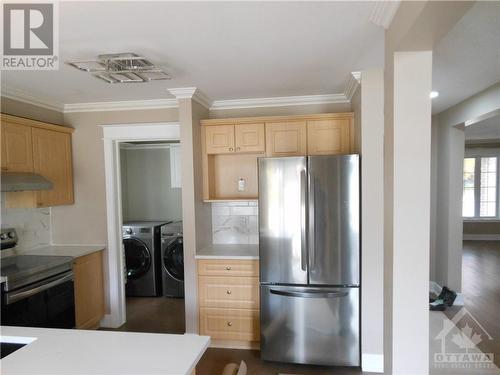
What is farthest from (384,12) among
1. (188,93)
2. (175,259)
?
(175,259)

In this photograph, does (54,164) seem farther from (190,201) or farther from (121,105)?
(190,201)

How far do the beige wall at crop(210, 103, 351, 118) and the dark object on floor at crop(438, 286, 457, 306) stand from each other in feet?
8.75

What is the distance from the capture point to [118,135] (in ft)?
10.9

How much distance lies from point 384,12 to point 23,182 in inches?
115

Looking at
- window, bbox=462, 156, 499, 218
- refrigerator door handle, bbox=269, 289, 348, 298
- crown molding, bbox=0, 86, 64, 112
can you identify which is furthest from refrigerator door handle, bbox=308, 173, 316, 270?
window, bbox=462, 156, 499, 218

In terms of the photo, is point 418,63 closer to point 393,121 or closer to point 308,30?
point 393,121

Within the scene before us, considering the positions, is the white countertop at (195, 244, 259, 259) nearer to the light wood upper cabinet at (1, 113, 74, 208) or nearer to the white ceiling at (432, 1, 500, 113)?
the light wood upper cabinet at (1, 113, 74, 208)

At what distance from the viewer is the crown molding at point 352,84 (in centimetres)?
246

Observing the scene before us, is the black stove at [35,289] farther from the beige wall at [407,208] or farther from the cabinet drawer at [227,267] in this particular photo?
the beige wall at [407,208]

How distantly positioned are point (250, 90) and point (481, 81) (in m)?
2.18

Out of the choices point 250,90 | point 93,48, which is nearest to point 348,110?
point 250,90

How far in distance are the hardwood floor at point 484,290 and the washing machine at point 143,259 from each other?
12.4 ft

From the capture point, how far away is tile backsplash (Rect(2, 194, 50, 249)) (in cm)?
290

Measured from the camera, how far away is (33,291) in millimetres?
2453
